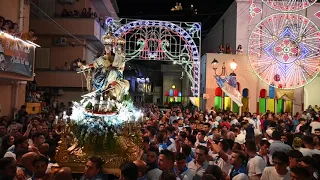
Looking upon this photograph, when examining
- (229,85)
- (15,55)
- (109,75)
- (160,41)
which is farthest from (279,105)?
(109,75)

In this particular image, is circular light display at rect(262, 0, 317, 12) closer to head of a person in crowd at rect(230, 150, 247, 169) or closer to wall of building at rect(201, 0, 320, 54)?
wall of building at rect(201, 0, 320, 54)

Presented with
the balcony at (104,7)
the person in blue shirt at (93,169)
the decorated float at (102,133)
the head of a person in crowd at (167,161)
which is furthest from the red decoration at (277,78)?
the person in blue shirt at (93,169)

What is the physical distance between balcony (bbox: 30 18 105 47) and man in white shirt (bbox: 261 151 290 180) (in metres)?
19.1

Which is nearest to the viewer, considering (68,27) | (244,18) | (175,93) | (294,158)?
(294,158)

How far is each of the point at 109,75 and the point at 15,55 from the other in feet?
22.3

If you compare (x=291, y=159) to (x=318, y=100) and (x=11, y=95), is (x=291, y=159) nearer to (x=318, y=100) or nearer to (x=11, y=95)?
(x=11, y=95)

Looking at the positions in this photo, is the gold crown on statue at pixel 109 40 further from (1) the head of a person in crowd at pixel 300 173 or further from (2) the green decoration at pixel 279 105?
(2) the green decoration at pixel 279 105

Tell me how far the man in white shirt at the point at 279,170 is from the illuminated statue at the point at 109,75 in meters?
4.74

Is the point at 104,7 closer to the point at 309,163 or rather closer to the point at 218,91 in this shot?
the point at 218,91

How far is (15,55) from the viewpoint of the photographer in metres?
14.8

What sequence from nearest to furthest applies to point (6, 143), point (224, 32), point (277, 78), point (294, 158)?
1. point (294, 158)
2. point (6, 143)
3. point (277, 78)
4. point (224, 32)

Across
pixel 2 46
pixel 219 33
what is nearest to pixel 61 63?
pixel 2 46

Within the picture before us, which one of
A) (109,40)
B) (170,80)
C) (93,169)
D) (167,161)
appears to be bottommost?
(93,169)

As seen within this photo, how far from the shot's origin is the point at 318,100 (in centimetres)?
2664
